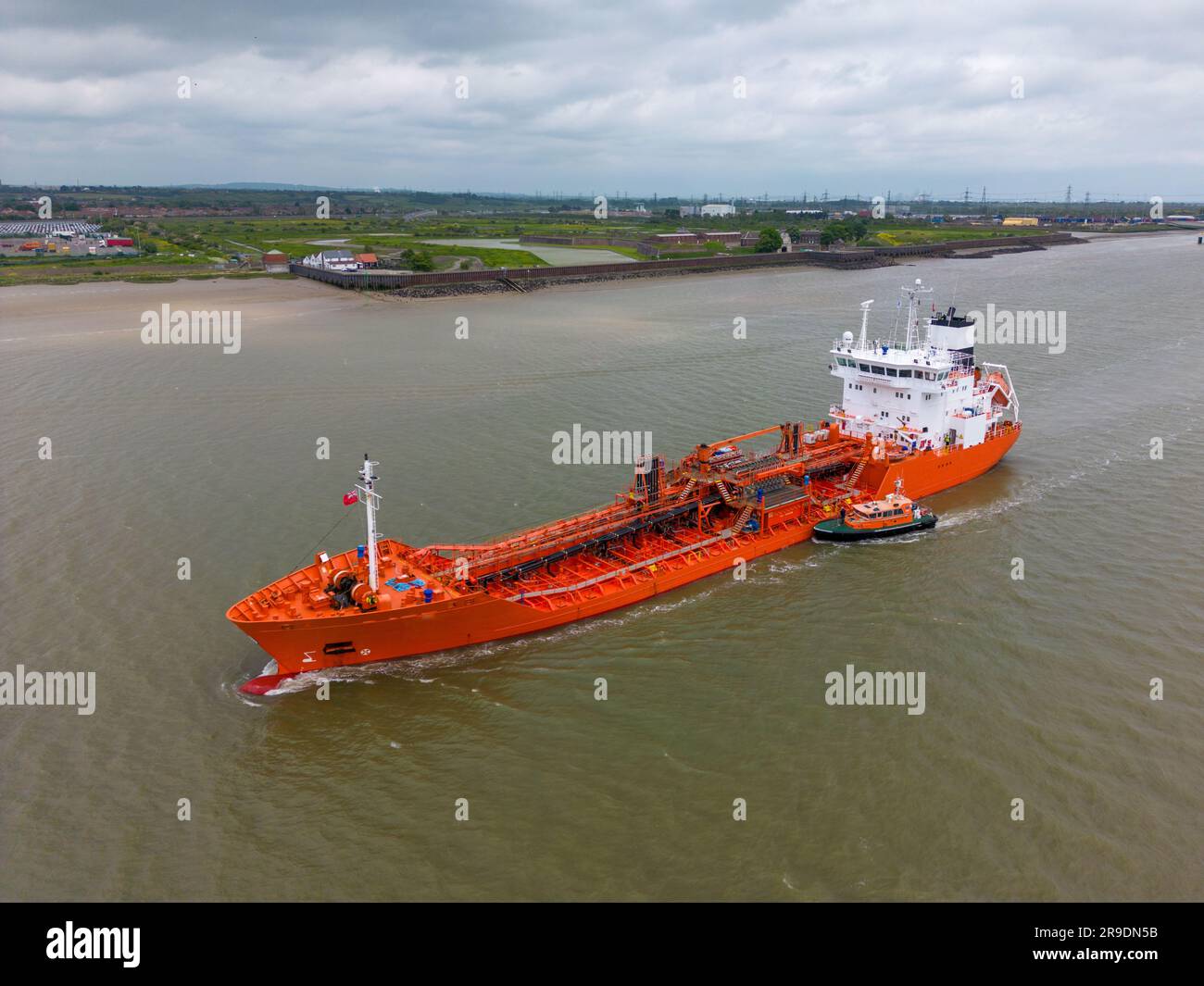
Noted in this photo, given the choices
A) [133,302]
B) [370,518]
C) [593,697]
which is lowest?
[593,697]

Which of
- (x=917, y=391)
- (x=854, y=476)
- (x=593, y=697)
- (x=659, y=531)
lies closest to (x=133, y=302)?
(x=659, y=531)

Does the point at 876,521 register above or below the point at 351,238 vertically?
below

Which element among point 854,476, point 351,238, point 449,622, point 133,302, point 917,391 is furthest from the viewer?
point 351,238

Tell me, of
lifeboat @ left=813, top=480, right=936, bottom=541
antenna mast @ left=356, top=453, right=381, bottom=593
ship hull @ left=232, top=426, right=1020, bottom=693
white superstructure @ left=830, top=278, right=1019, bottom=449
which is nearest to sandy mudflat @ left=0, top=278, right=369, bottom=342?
white superstructure @ left=830, top=278, right=1019, bottom=449

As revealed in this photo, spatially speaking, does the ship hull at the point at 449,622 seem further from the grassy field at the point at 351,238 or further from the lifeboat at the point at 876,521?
the grassy field at the point at 351,238

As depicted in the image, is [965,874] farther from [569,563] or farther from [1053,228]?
[1053,228]

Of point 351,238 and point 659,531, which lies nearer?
point 659,531

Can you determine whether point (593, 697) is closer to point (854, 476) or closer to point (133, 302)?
point (854, 476)
